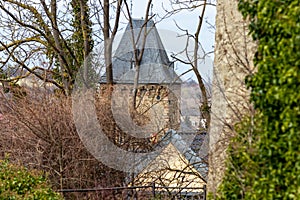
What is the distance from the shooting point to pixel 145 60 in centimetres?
907

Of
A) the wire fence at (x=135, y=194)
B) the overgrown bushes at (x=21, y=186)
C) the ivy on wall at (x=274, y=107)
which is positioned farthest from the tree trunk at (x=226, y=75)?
the wire fence at (x=135, y=194)

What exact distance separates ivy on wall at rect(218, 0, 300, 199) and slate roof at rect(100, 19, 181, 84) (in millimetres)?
5729

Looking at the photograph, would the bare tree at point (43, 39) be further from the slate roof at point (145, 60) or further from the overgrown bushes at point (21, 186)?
the overgrown bushes at point (21, 186)

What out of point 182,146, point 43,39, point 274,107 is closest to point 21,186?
point 274,107

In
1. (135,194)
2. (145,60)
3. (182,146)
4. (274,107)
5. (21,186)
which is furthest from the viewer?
(145,60)

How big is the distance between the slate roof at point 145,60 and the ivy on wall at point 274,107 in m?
5.73

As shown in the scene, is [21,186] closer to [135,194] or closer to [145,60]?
[135,194]

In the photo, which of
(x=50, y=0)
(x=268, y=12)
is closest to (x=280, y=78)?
(x=268, y=12)

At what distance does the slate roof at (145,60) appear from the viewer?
8.45 metres

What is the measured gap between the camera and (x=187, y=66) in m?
7.58

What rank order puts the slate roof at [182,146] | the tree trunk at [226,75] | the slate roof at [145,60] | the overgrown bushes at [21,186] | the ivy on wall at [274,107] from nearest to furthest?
the ivy on wall at [274,107]
the tree trunk at [226,75]
the overgrown bushes at [21,186]
the slate roof at [182,146]
the slate roof at [145,60]

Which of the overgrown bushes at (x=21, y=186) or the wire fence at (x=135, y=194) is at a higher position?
the overgrown bushes at (x=21, y=186)

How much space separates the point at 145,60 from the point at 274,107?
7045mm

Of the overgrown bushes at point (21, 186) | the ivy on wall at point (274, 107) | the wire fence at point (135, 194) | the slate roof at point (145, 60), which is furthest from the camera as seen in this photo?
the slate roof at point (145, 60)
